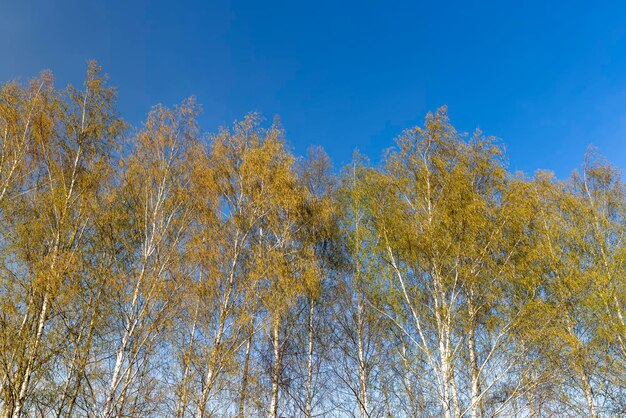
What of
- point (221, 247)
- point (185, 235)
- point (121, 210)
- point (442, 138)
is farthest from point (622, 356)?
point (121, 210)

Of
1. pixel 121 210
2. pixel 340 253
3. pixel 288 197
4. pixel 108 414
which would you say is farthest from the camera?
pixel 340 253

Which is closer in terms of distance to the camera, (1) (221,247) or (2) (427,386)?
(2) (427,386)

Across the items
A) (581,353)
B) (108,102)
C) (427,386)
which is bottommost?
(427,386)

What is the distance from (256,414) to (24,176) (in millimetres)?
7708

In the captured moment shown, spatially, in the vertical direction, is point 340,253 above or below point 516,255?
above

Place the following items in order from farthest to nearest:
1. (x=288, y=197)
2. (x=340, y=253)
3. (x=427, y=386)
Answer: (x=340, y=253), (x=288, y=197), (x=427, y=386)

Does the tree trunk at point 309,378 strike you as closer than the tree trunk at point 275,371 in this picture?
No

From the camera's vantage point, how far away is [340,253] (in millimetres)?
12445

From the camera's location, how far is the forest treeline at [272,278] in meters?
7.81

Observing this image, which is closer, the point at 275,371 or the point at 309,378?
the point at 275,371

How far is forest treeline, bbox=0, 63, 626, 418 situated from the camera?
7.81 m

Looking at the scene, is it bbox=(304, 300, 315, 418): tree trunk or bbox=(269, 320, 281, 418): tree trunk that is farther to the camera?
bbox=(304, 300, 315, 418): tree trunk

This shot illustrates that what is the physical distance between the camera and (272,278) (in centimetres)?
977

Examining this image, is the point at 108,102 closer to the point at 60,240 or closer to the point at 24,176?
the point at 24,176
